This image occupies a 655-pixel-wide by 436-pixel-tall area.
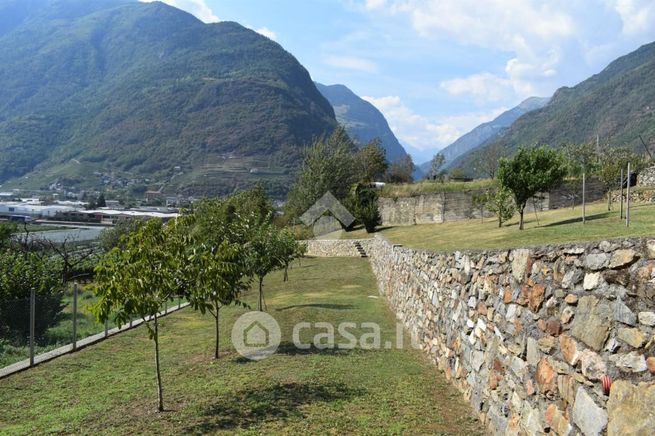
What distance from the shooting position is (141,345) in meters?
11.9

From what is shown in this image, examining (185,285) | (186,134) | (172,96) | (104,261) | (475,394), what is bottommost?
(475,394)

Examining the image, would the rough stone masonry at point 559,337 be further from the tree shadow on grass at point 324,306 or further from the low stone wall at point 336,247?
the low stone wall at point 336,247

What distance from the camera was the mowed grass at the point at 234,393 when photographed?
18.7 feet

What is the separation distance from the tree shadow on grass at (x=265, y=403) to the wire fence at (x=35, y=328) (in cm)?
349

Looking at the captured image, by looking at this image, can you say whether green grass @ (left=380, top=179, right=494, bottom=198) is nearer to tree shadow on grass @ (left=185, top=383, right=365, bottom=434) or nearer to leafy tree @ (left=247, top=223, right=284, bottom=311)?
leafy tree @ (left=247, top=223, right=284, bottom=311)

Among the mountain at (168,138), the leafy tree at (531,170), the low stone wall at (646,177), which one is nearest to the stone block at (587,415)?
the leafy tree at (531,170)

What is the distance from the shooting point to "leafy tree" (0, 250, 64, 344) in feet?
33.7

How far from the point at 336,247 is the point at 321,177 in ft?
66.7

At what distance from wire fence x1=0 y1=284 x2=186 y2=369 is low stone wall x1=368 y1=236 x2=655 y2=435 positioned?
6.75m

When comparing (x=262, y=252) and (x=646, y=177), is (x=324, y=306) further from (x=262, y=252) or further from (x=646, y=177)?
(x=646, y=177)

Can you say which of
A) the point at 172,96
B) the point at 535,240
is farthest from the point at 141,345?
the point at 172,96

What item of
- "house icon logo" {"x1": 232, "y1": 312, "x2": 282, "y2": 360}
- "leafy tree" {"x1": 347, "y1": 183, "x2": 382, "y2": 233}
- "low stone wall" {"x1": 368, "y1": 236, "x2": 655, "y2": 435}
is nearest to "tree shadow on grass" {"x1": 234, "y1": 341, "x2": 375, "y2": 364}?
"house icon logo" {"x1": 232, "y1": 312, "x2": 282, "y2": 360}

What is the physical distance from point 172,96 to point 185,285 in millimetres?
188533

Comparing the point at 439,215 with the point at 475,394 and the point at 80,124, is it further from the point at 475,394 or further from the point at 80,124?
the point at 80,124
